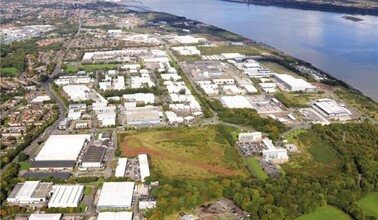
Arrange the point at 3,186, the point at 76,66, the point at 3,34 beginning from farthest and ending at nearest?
the point at 3,34 → the point at 76,66 → the point at 3,186

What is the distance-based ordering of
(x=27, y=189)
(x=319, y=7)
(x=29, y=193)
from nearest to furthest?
(x=29, y=193) < (x=27, y=189) < (x=319, y=7)

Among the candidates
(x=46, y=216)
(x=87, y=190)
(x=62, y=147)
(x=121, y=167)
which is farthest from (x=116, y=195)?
(x=62, y=147)

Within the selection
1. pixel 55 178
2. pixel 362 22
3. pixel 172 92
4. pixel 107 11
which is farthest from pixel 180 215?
pixel 107 11

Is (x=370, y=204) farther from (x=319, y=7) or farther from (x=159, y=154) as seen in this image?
(x=319, y=7)

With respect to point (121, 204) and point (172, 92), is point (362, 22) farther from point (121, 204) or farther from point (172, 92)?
point (121, 204)

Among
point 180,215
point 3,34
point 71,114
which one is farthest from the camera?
point 3,34

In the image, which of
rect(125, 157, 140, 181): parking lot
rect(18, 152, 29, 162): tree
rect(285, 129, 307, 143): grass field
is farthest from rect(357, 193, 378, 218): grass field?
rect(18, 152, 29, 162): tree

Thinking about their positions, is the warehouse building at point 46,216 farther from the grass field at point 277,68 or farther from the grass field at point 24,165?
the grass field at point 277,68

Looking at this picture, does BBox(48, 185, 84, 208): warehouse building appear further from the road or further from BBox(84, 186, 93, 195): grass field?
the road
